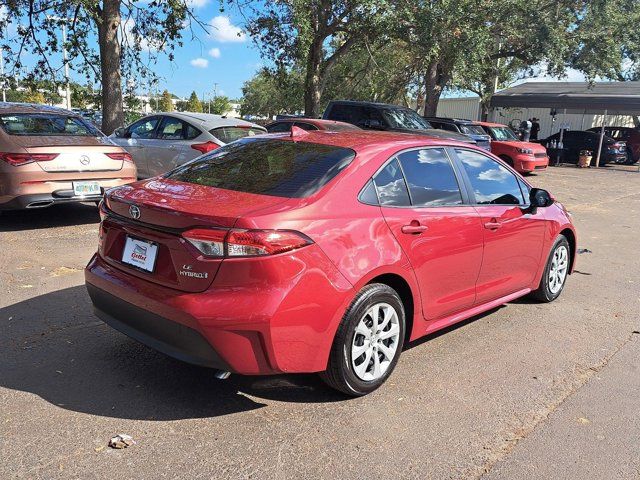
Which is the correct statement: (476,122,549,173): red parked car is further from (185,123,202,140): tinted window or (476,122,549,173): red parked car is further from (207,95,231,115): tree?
(207,95,231,115): tree

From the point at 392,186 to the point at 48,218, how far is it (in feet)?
20.6

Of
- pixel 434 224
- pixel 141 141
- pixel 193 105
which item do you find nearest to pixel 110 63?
pixel 141 141

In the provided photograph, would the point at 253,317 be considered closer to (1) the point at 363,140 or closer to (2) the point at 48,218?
(1) the point at 363,140

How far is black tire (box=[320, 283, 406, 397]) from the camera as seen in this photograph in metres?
3.18

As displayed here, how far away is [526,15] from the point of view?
67.0 feet

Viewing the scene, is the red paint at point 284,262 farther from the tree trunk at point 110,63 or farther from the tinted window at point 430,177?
the tree trunk at point 110,63

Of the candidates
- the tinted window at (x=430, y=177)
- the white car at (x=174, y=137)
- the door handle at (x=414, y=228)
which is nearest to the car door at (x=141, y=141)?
the white car at (x=174, y=137)

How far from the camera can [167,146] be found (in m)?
9.72

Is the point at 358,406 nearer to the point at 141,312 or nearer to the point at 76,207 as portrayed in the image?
the point at 141,312

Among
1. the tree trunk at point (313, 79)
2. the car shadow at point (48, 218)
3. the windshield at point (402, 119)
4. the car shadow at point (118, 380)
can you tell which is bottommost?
the car shadow at point (118, 380)

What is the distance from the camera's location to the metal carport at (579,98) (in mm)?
23031

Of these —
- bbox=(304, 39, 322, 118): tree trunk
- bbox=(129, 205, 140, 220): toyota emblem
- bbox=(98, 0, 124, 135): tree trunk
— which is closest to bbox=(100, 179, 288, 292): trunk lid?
bbox=(129, 205, 140, 220): toyota emblem

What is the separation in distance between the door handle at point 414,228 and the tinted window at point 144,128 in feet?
25.1

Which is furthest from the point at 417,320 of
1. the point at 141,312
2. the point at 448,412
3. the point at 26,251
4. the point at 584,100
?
the point at 584,100
